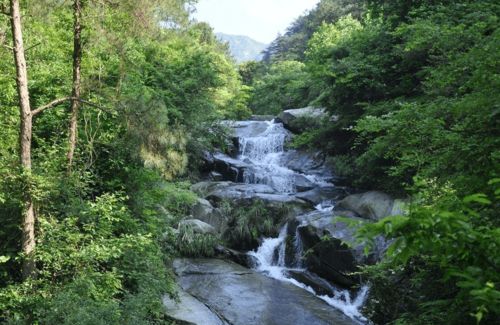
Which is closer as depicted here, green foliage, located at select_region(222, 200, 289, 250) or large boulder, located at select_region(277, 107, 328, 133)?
green foliage, located at select_region(222, 200, 289, 250)

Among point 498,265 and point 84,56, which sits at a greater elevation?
point 84,56

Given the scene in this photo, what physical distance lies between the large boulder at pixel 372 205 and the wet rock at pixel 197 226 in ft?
14.5

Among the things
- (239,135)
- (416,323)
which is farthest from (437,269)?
(239,135)

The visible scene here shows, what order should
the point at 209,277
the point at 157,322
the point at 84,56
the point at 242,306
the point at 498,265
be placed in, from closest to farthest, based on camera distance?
the point at 498,265
the point at 157,322
the point at 84,56
the point at 242,306
the point at 209,277

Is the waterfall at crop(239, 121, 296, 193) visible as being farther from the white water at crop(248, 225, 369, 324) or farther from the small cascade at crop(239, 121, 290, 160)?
the white water at crop(248, 225, 369, 324)

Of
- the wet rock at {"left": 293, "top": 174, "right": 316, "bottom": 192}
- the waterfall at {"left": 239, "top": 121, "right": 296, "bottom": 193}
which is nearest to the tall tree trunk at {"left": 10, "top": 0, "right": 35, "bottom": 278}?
the wet rock at {"left": 293, "top": 174, "right": 316, "bottom": 192}

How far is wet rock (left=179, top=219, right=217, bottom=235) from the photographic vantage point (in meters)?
12.8

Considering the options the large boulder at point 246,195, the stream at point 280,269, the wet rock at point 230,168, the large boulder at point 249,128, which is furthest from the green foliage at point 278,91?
the large boulder at point 246,195

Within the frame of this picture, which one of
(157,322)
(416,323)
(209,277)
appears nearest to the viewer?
(416,323)

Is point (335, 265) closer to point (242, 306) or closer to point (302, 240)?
point (302, 240)

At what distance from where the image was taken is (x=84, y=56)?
858 cm

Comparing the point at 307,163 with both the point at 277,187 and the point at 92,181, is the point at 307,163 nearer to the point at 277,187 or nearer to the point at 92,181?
the point at 277,187

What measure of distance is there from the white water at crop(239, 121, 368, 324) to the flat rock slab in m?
0.79

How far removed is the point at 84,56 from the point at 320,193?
1015 cm
